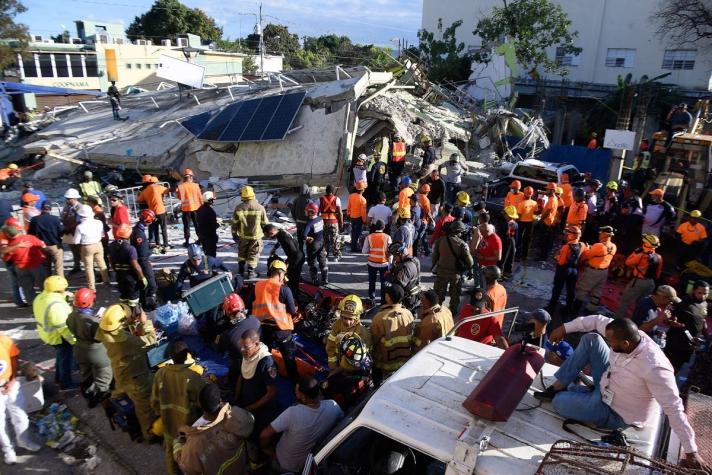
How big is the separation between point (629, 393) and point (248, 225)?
645 centimetres

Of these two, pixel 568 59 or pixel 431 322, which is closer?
pixel 431 322

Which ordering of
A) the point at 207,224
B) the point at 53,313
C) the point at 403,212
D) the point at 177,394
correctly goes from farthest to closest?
the point at 403,212
the point at 207,224
the point at 53,313
the point at 177,394

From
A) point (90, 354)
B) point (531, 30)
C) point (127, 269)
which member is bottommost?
point (90, 354)

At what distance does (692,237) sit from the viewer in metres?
8.47

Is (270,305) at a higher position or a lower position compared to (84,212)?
Result: lower

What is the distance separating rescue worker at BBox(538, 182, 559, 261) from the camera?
9734 millimetres

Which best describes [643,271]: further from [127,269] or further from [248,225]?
[127,269]

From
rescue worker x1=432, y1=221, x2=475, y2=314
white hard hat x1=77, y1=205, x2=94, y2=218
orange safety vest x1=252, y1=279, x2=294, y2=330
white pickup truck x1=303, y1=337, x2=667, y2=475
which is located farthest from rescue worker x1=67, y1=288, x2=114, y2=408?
rescue worker x1=432, y1=221, x2=475, y2=314

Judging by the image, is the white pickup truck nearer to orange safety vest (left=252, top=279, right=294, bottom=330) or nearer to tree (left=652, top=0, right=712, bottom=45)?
orange safety vest (left=252, top=279, right=294, bottom=330)

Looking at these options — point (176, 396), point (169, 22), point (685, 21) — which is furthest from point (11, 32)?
point (685, 21)

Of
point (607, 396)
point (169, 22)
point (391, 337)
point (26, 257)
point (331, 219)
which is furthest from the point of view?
point (169, 22)

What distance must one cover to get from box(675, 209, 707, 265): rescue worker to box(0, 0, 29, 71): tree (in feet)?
123

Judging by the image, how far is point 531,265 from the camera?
1033cm

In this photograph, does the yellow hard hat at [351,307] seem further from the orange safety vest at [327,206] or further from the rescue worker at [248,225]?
the orange safety vest at [327,206]
